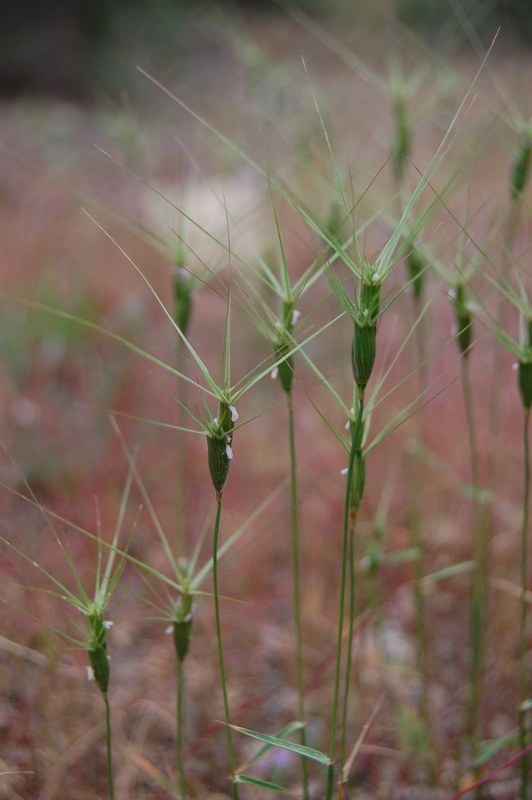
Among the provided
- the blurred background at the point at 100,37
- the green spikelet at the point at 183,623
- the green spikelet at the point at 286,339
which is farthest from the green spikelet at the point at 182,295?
the blurred background at the point at 100,37

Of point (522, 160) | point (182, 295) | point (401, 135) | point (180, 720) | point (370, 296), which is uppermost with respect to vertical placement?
point (401, 135)

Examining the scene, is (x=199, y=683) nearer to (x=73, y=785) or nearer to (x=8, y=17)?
(x=73, y=785)

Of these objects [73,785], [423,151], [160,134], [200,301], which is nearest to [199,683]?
[73,785]

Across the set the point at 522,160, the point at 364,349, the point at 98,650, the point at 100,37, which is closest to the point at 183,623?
the point at 98,650

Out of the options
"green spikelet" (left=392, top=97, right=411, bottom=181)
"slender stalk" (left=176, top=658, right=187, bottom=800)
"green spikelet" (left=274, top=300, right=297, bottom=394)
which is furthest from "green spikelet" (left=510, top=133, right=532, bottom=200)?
"slender stalk" (left=176, top=658, right=187, bottom=800)

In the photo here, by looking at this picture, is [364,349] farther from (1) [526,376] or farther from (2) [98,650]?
(2) [98,650]

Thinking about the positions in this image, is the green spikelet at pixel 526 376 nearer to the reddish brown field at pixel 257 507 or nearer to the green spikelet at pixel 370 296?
the reddish brown field at pixel 257 507

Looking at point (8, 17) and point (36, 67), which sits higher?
point (8, 17)

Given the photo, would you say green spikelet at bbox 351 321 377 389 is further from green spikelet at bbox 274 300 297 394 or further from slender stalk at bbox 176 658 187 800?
slender stalk at bbox 176 658 187 800

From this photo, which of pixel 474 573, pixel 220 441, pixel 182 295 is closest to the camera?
pixel 220 441
